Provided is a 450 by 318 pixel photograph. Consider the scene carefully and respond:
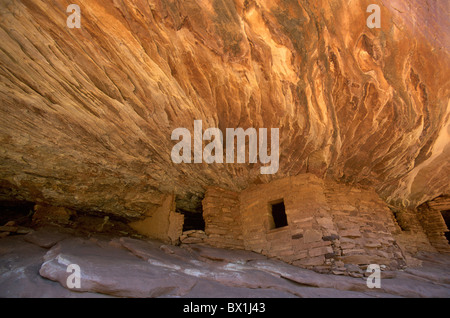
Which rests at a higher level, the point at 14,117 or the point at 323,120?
the point at 323,120

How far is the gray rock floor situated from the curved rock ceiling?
1.49 metres

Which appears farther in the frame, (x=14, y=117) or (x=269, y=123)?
(x=269, y=123)

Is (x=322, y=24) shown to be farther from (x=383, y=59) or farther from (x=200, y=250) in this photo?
(x=200, y=250)

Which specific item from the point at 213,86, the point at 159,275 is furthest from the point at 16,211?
the point at 213,86

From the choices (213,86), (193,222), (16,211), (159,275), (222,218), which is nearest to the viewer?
(159,275)

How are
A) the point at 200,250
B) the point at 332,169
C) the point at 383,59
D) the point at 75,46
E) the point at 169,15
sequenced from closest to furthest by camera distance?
Result: the point at 169,15 < the point at 75,46 < the point at 383,59 < the point at 200,250 < the point at 332,169

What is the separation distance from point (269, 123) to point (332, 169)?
185 cm

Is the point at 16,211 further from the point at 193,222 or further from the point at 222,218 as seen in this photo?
the point at 222,218

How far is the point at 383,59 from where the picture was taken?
324cm

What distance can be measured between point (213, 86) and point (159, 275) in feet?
7.82

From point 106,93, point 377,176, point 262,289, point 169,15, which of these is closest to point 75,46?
point 106,93

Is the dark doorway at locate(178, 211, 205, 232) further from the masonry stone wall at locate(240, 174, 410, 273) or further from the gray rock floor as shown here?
the gray rock floor

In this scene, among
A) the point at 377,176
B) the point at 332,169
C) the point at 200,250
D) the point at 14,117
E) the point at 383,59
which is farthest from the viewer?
the point at 377,176

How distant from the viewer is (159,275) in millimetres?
2906
